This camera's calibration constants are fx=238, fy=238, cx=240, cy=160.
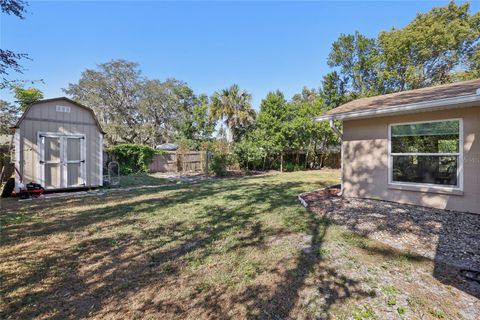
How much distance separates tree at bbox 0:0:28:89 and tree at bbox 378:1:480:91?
22179mm

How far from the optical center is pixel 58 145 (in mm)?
8031

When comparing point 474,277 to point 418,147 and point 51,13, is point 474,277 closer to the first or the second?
point 418,147

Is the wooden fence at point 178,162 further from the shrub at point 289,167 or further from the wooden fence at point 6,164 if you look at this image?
the wooden fence at point 6,164

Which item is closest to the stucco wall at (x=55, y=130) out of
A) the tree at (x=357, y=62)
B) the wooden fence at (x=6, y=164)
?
the wooden fence at (x=6, y=164)

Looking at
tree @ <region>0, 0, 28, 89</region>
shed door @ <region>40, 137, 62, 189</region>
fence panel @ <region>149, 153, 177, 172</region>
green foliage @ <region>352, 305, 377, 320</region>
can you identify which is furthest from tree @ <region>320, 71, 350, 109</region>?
green foliage @ <region>352, 305, 377, 320</region>

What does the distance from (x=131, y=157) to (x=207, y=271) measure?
13376 millimetres

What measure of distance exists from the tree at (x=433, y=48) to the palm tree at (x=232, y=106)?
38.4 feet

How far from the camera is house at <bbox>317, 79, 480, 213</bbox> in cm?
497

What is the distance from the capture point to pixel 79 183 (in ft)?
27.7

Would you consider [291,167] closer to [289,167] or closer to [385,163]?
[289,167]

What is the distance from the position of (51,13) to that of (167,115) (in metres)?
22.5

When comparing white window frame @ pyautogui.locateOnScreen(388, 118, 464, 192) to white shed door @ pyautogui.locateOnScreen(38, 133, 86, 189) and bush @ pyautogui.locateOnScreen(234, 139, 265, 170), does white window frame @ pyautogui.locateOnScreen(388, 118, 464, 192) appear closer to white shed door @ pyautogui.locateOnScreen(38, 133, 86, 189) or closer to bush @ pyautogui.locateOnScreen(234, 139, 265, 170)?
white shed door @ pyautogui.locateOnScreen(38, 133, 86, 189)

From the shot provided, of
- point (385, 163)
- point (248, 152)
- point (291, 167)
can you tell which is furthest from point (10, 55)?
point (291, 167)

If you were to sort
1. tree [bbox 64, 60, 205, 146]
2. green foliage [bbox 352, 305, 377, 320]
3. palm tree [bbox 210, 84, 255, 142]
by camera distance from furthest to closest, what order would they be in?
tree [bbox 64, 60, 205, 146] < palm tree [bbox 210, 84, 255, 142] < green foliage [bbox 352, 305, 377, 320]
